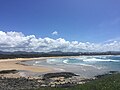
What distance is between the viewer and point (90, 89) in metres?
13.4

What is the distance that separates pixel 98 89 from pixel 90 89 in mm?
424

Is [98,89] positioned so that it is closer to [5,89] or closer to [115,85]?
[115,85]

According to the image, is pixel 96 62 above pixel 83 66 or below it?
above

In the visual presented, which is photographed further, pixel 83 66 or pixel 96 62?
pixel 96 62

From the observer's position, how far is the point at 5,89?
2105 cm

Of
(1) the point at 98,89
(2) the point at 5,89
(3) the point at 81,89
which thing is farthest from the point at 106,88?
(2) the point at 5,89

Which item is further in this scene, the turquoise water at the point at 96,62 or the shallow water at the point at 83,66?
the turquoise water at the point at 96,62

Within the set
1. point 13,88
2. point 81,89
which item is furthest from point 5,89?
point 81,89

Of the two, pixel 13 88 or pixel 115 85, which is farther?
pixel 13 88

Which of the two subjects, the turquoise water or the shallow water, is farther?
the turquoise water

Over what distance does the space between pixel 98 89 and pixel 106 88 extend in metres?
0.45

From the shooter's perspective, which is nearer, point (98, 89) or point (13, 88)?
point (98, 89)

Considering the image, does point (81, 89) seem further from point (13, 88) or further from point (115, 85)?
point (13, 88)

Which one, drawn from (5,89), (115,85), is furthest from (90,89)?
(5,89)
